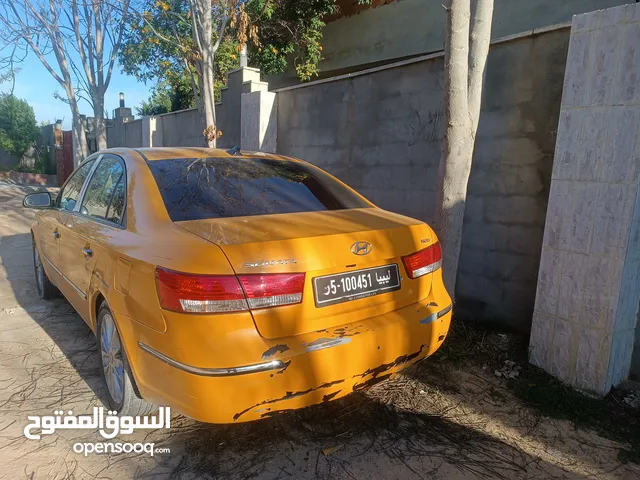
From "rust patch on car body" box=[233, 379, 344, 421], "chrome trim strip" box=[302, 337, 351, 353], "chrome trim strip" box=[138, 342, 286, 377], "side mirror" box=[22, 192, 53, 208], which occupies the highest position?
"side mirror" box=[22, 192, 53, 208]

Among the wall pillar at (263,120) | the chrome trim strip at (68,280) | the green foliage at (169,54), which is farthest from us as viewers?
the green foliage at (169,54)

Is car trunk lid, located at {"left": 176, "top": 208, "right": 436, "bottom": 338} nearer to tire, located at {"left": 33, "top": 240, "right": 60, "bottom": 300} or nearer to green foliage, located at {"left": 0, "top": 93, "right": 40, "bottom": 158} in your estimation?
tire, located at {"left": 33, "top": 240, "right": 60, "bottom": 300}

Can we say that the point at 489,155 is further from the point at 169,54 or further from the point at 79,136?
the point at 79,136

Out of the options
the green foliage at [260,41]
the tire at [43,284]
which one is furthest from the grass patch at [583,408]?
the green foliage at [260,41]

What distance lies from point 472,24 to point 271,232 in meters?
2.49

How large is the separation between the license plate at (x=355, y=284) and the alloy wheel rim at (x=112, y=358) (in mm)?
1255

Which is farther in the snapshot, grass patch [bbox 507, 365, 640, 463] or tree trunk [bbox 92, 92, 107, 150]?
tree trunk [bbox 92, 92, 107, 150]

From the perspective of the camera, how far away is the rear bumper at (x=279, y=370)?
6.31 feet

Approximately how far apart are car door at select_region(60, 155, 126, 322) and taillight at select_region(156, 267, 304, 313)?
79cm

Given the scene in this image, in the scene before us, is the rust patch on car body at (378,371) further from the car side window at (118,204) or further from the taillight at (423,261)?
the car side window at (118,204)

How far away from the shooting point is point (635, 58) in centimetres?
279

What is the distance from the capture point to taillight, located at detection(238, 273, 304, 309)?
76.7 inches

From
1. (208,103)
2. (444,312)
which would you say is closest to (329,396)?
(444,312)

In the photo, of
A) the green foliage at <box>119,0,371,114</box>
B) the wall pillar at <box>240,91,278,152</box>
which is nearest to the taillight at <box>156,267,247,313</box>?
the wall pillar at <box>240,91,278,152</box>
